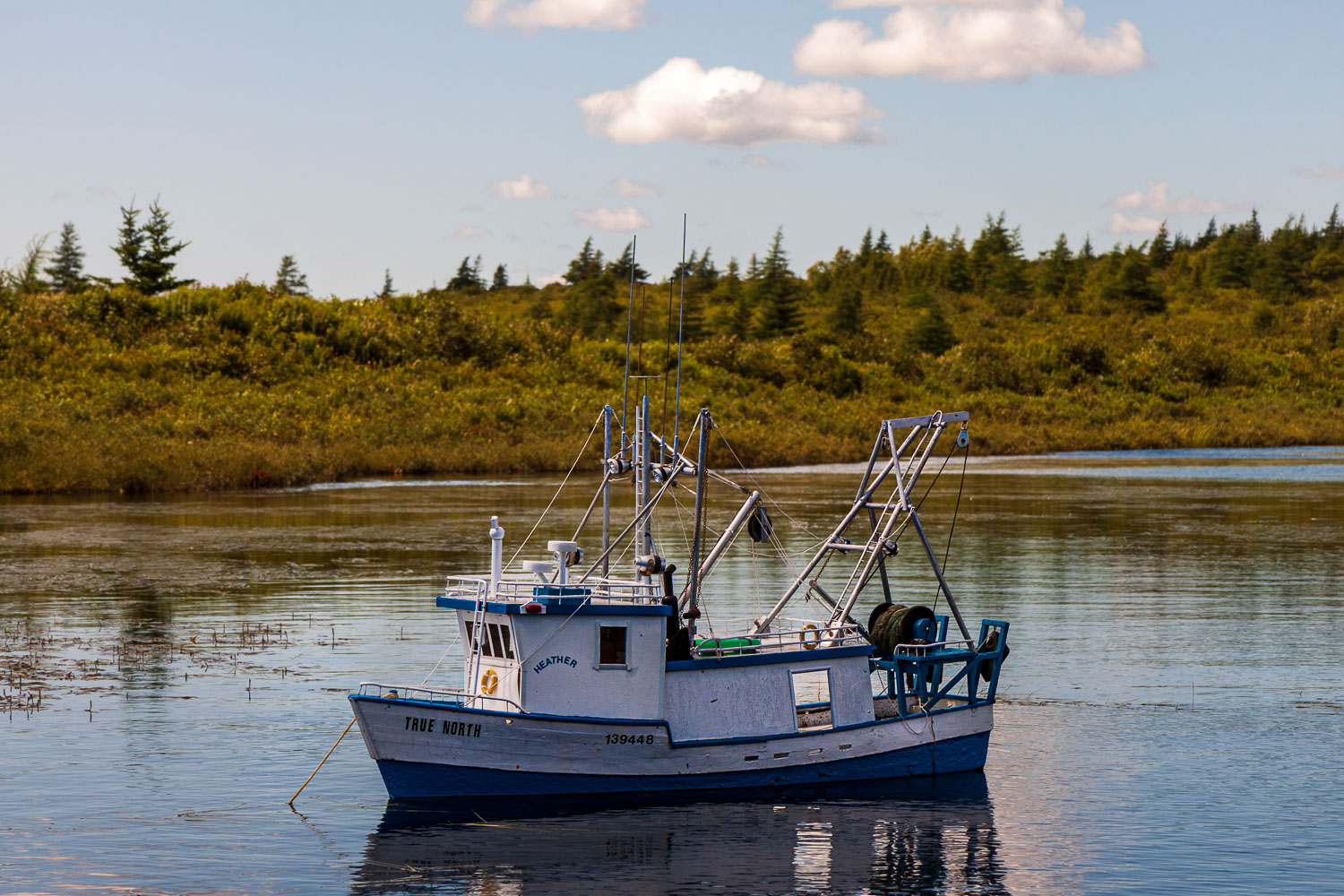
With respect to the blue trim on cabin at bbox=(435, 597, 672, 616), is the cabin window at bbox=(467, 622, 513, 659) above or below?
below

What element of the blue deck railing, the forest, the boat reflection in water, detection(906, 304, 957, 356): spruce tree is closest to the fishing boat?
the blue deck railing

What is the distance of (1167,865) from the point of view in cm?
2091

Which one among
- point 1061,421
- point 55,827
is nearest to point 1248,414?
point 1061,421

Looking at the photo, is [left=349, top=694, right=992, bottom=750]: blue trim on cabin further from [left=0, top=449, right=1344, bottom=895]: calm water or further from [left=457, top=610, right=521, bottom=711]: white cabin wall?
[left=0, top=449, right=1344, bottom=895]: calm water

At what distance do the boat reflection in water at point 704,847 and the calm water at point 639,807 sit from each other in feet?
0.20

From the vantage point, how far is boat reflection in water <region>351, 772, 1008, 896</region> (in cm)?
2030

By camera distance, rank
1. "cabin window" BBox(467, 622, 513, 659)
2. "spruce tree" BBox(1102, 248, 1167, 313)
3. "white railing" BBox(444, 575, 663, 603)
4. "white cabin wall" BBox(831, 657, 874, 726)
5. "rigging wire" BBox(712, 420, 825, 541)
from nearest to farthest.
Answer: "white railing" BBox(444, 575, 663, 603)
"cabin window" BBox(467, 622, 513, 659)
"white cabin wall" BBox(831, 657, 874, 726)
"rigging wire" BBox(712, 420, 825, 541)
"spruce tree" BBox(1102, 248, 1167, 313)

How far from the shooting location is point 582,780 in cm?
2359

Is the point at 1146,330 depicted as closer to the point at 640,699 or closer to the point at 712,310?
the point at 712,310

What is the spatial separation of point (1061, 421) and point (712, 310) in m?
62.5

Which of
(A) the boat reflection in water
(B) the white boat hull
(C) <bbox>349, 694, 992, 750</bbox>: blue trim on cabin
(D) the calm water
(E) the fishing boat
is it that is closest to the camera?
(A) the boat reflection in water

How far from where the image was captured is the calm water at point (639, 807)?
68.2 feet

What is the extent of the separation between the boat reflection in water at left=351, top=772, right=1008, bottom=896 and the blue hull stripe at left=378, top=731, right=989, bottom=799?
9.5 inches

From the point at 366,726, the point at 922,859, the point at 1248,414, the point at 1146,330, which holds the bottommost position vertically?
the point at 922,859
